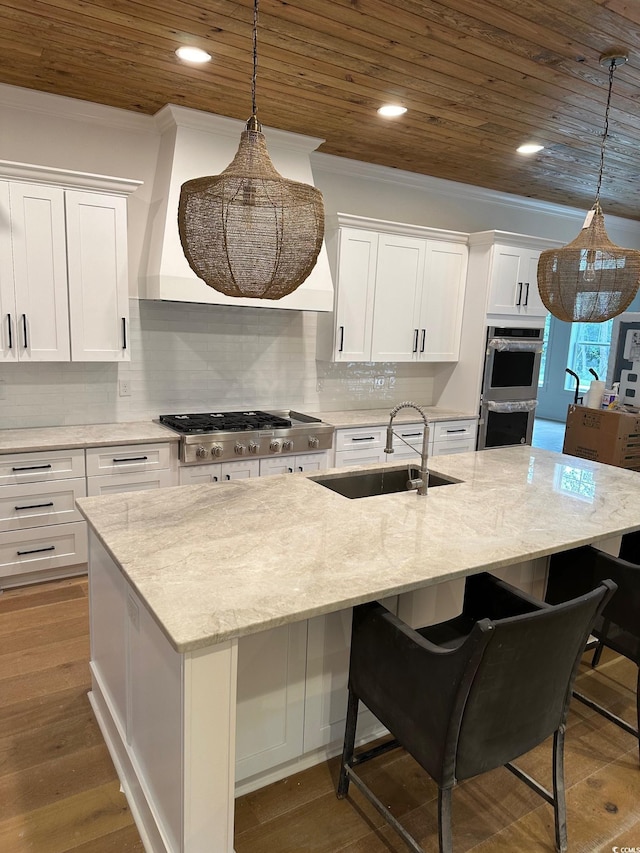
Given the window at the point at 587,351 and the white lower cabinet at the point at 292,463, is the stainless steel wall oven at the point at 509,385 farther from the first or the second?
the window at the point at 587,351

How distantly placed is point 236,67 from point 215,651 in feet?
9.00

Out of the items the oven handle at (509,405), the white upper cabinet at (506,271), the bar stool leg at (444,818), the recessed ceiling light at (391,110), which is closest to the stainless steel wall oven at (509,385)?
the oven handle at (509,405)

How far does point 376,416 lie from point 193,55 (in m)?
2.85

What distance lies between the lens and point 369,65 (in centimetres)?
279

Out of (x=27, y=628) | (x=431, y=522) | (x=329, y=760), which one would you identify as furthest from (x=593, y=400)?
(x=27, y=628)

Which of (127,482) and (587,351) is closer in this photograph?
(127,482)

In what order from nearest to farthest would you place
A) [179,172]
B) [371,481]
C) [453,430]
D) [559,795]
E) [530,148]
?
1. [559,795]
2. [371,481]
3. [179,172]
4. [530,148]
5. [453,430]

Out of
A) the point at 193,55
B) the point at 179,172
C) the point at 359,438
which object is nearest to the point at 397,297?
the point at 359,438

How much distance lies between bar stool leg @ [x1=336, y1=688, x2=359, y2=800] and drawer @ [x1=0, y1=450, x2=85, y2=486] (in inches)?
86.5

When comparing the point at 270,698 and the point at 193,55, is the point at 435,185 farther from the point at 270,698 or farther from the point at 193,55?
the point at 270,698

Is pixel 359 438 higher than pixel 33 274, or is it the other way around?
pixel 33 274

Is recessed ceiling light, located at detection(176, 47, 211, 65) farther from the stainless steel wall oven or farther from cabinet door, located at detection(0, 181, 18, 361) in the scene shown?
the stainless steel wall oven

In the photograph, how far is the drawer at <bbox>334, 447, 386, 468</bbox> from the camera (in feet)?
14.4

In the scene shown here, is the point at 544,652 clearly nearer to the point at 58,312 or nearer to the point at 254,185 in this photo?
the point at 254,185
